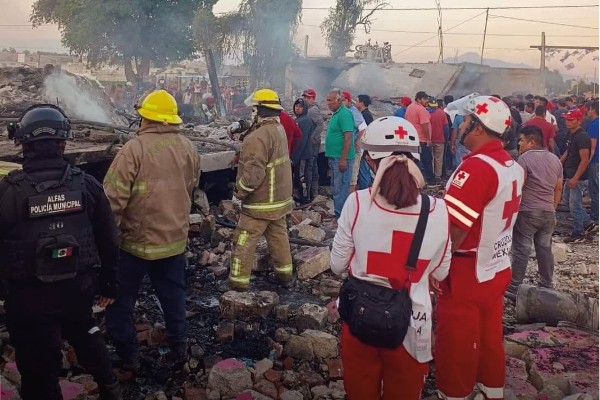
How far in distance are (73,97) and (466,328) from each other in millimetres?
9984

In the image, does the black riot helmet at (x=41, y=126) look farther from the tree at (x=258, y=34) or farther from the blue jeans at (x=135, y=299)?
the tree at (x=258, y=34)

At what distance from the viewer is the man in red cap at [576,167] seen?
676 cm

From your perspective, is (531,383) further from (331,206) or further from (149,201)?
(331,206)

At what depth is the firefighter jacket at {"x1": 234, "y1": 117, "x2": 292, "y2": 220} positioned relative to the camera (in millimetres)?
4590

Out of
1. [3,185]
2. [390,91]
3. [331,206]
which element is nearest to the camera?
[3,185]

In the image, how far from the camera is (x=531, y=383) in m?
3.49

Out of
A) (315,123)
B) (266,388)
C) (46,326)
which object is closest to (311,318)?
(266,388)

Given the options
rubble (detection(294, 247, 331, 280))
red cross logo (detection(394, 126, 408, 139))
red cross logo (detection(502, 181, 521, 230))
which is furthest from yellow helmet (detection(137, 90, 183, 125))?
rubble (detection(294, 247, 331, 280))

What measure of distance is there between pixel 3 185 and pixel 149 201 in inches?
40.3

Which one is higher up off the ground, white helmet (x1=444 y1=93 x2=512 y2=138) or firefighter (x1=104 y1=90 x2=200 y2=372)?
white helmet (x1=444 y1=93 x2=512 y2=138)

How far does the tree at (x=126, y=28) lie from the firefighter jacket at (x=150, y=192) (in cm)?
2287

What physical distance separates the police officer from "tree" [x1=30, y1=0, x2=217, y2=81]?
77.5ft

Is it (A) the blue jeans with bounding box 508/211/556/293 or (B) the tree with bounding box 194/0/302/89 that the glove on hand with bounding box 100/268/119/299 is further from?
(B) the tree with bounding box 194/0/302/89

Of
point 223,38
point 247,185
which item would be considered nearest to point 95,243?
point 247,185
